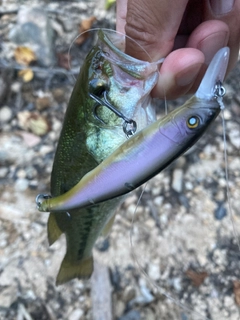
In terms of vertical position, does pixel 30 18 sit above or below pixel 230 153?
above

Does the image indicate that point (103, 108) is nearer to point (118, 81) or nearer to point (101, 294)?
point (118, 81)

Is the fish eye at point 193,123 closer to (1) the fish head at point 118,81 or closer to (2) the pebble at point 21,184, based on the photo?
(1) the fish head at point 118,81

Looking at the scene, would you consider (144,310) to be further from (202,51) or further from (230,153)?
(202,51)

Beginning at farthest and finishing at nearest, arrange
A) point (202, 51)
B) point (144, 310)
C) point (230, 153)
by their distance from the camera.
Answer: point (230, 153)
point (144, 310)
point (202, 51)

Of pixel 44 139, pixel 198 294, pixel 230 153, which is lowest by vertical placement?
pixel 198 294

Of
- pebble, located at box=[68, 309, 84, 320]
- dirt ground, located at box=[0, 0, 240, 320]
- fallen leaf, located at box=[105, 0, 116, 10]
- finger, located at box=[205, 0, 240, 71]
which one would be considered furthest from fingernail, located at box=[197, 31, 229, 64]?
fallen leaf, located at box=[105, 0, 116, 10]

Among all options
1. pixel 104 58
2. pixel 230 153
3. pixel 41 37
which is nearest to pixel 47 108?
pixel 41 37

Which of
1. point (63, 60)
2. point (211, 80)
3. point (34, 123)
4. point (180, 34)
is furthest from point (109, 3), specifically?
point (211, 80)

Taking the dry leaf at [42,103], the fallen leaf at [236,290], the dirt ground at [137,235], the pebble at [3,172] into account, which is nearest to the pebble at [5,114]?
the dirt ground at [137,235]
